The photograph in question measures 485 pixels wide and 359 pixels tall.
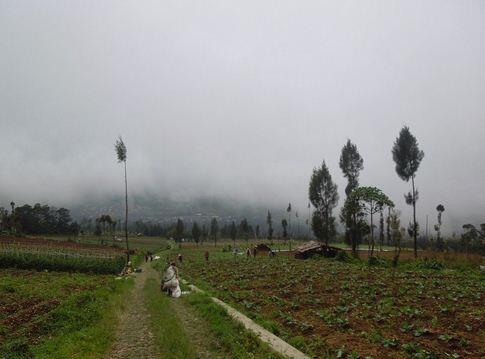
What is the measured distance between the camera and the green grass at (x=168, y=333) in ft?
37.9

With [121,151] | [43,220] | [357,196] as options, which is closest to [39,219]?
[43,220]

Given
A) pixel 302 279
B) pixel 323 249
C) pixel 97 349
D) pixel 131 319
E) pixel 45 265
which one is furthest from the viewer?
pixel 323 249

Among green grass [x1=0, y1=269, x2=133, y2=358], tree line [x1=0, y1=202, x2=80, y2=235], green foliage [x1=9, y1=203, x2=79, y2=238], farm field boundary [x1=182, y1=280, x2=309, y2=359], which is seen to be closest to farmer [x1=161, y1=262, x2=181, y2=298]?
green grass [x1=0, y1=269, x2=133, y2=358]

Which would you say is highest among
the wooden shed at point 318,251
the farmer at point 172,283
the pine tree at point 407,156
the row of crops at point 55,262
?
the pine tree at point 407,156

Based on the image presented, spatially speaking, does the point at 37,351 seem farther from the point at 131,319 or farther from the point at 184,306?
the point at 184,306

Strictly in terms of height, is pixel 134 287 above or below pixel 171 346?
below

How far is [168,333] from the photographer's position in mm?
13719

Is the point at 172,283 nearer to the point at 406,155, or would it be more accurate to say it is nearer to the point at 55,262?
the point at 55,262

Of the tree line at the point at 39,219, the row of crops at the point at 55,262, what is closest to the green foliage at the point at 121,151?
the row of crops at the point at 55,262

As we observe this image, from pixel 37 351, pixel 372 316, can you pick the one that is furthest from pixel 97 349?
pixel 372 316

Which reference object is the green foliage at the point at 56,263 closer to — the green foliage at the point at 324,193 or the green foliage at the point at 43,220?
the green foliage at the point at 324,193

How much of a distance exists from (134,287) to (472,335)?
24190mm

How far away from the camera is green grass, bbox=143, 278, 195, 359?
1156 cm

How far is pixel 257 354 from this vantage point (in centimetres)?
1095
